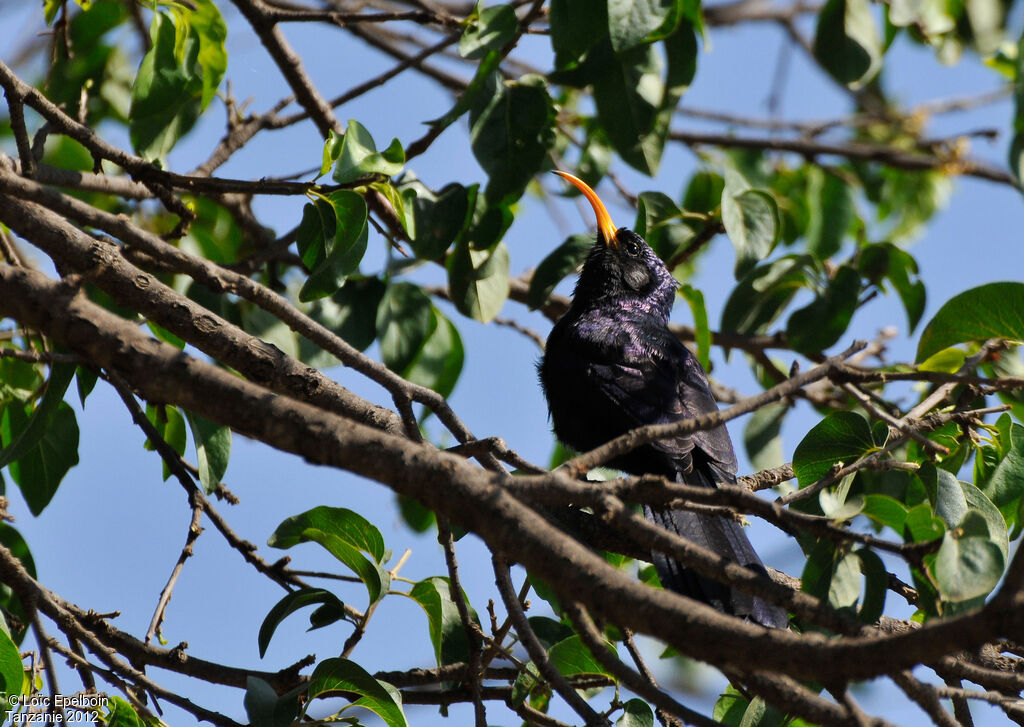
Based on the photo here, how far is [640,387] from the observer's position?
4.26 m

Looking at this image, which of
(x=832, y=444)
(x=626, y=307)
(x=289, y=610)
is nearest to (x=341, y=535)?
(x=289, y=610)

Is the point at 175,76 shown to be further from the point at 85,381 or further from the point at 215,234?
the point at 215,234

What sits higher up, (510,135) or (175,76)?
(175,76)

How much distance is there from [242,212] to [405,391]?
2.35m

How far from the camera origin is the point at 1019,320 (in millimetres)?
2896

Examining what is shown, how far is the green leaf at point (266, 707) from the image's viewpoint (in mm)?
2582

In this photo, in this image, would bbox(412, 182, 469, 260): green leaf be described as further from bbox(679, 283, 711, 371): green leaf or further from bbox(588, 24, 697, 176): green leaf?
bbox(679, 283, 711, 371): green leaf

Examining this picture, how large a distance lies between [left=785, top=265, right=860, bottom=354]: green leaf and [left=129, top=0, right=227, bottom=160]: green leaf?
2722 millimetres

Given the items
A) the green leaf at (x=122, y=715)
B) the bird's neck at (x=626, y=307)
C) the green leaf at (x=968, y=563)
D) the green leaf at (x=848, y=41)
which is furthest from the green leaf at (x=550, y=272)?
the green leaf at (x=968, y=563)

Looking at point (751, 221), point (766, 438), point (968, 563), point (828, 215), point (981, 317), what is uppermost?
point (828, 215)

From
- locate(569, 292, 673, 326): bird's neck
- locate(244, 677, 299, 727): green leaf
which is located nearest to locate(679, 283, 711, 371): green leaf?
locate(569, 292, 673, 326): bird's neck

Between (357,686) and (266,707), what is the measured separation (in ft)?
0.89

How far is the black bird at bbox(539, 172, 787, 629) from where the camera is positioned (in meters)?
3.32

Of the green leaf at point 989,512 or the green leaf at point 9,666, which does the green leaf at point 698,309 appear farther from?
the green leaf at point 9,666
